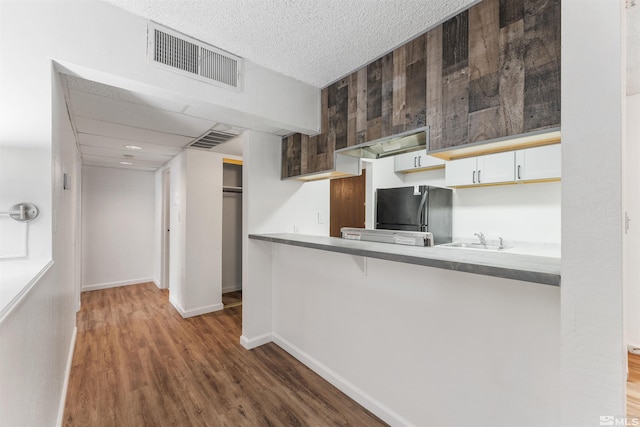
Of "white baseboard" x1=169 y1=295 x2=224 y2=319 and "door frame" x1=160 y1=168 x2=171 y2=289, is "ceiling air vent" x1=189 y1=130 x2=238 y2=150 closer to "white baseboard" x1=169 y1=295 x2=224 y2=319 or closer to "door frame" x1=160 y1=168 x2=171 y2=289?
"door frame" x1=160 y1=168 x2=171 y2=289

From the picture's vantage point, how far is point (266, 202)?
9.55ft

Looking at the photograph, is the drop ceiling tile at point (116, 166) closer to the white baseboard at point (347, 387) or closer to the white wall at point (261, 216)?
the white wall at point (261, 216)

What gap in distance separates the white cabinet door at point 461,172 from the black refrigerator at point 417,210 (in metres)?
0.19

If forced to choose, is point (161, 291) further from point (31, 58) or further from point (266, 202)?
point (31, 58)

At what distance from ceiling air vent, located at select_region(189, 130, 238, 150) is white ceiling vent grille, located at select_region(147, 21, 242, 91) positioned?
3.38 ft

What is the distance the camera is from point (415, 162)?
151 inches

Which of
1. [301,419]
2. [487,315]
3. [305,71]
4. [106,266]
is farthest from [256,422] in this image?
[106,266]

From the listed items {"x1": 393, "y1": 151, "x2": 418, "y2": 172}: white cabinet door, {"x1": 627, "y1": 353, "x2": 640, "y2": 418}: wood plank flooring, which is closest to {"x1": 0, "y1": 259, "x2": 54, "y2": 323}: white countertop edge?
{"x1": 627, "y1": 353, "x2": 640, "y2": 418}: wood plank flooring

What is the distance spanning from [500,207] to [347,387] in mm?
2680

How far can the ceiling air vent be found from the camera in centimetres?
300

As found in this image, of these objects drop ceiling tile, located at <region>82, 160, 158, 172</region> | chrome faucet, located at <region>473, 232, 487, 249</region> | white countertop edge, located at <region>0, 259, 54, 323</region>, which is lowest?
chrome faucet, located at <region>473, 232, 487, 249</region>

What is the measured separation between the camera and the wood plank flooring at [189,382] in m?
1.88

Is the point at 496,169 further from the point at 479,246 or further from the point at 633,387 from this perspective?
the point at 633,387

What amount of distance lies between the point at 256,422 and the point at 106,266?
183 inches
